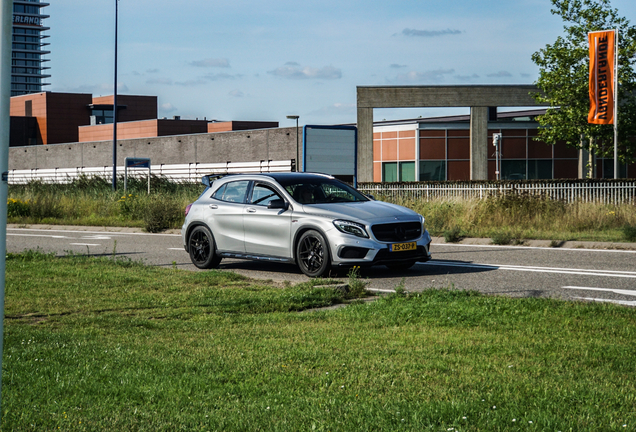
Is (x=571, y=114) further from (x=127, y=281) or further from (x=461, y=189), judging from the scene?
(x=127, y=281)

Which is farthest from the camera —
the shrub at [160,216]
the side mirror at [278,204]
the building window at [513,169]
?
the building window at [513,169]

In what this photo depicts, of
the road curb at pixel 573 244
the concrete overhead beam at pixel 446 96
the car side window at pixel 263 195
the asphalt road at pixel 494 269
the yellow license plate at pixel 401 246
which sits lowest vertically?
the asphalt road at pixel 494 269

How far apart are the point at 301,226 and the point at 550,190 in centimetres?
1340

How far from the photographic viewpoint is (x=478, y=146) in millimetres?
41938

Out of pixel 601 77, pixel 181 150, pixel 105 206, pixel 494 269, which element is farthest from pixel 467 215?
pixel 181 150

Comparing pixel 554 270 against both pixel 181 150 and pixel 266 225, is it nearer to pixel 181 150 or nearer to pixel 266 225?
pixel 266 225

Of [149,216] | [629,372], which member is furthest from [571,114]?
[629,372]

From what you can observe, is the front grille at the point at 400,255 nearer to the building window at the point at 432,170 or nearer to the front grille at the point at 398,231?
the front grille at the point at 398,231

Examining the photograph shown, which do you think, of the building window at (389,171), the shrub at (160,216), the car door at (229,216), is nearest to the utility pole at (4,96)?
the car door at (229,216)

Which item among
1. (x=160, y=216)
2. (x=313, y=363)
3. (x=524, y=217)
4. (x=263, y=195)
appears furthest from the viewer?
(x=160, y=216)

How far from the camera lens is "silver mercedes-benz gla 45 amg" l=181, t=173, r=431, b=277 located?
36.4 feet

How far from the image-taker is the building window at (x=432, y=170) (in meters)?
48.3

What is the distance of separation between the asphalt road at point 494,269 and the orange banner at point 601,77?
15021mm

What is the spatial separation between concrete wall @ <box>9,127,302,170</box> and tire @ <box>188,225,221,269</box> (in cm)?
3927
